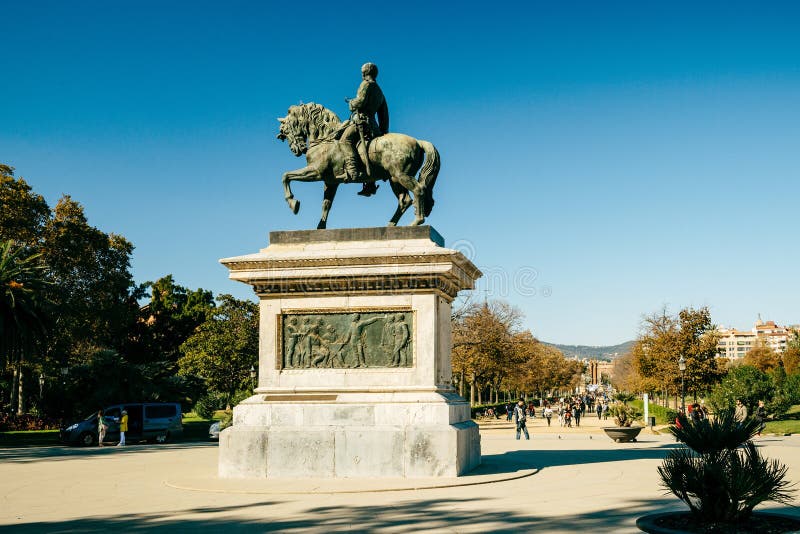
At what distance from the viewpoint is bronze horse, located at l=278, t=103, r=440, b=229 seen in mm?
16094

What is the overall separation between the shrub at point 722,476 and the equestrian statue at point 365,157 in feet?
26.2

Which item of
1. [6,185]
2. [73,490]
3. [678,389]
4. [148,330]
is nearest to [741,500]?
[73,490]

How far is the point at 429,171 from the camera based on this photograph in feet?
53.6

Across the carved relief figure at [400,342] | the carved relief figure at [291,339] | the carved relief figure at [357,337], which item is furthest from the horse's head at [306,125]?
the carved relief figure at [400,342]

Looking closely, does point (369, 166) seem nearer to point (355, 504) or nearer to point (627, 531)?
point (355, 504)

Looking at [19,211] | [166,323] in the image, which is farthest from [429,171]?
[166,323]

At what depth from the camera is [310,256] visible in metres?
15.2

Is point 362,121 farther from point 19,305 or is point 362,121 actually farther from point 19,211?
point 19,211

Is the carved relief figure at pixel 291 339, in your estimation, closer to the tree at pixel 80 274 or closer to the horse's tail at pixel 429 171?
the horse's tail at pixel 429 171

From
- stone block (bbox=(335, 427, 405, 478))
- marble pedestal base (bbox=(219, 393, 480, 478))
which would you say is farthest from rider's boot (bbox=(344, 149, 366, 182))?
stone block (bbox=(335, 427, 405, 478))

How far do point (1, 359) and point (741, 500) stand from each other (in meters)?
30.3

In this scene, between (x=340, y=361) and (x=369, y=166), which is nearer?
(x=340, y=361)

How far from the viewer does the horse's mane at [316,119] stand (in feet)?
54.8

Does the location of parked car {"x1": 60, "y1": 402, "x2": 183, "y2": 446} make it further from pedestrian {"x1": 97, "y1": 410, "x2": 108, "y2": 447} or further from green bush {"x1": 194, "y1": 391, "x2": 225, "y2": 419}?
green bush {"x1": 194, "y1": 391, "x2": 225, "y2": 419}
